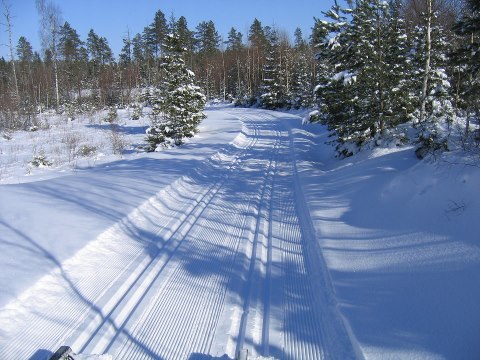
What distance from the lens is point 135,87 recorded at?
55.4 meters

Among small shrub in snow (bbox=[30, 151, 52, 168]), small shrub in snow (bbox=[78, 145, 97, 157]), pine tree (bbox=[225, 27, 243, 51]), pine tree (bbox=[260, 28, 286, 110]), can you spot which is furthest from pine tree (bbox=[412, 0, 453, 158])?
pine tree (bbox=[225, 27, 243, 51])

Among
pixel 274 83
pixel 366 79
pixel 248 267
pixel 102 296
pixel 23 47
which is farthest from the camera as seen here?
pixel 23 47

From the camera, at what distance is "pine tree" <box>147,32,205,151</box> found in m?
19.2

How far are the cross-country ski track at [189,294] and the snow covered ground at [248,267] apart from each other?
2 cm

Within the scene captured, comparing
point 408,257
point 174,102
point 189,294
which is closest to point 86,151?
point 174,102

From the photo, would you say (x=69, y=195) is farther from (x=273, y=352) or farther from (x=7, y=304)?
(x=273, y=352)

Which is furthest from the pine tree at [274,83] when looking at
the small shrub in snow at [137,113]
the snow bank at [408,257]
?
the snow bank at [408,257]

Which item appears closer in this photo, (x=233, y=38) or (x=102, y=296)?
(x=102, y=296)

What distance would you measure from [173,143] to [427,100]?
40.0ft

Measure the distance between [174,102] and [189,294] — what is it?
1617cm

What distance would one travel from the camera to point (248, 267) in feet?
17.6

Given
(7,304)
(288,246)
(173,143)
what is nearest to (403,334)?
(288,246)

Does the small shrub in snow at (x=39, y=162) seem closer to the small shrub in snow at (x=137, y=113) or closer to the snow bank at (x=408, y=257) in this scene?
the snow bank at (x=408, y=257)

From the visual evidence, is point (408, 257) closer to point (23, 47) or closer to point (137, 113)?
point (137, 113)
